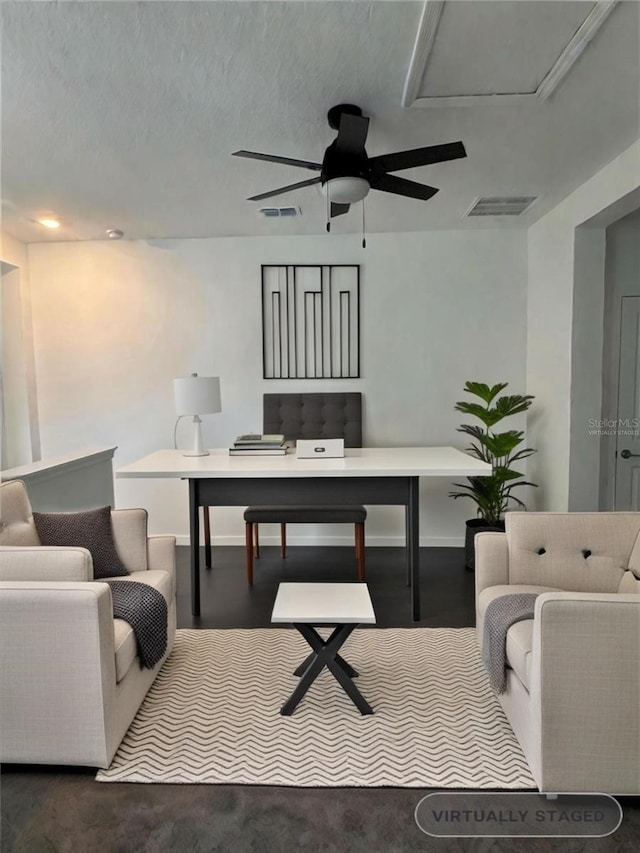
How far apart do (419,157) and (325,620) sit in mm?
1876

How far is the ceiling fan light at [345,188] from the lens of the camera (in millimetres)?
2070

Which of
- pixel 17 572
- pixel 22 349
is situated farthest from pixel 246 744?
pixel 22 349

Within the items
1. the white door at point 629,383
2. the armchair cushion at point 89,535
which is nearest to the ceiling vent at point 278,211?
the armchair cushion at point 89,535

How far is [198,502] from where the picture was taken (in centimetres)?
272

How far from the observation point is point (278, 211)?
11.1ft

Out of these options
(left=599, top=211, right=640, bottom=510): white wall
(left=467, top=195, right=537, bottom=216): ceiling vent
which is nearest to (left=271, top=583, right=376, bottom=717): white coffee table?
(left=599, top=211, right=640, bottom=510): white wall

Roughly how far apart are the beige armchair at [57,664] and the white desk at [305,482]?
1.00 metres

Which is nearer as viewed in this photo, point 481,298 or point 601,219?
point 601,219

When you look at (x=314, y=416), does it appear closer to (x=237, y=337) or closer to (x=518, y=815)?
(x=237, y=337)

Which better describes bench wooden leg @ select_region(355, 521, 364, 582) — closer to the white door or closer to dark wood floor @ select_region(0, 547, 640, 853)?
dark wood floor @ select_region(0, 547, 640, 853)

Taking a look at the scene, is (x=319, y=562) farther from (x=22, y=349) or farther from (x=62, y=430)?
(x=22, y=349)

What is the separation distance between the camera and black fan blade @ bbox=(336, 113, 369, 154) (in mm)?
1809

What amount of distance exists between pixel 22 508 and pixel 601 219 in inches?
139

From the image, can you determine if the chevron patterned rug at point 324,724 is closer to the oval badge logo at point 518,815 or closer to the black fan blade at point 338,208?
the oval badge logo at point 518,815
